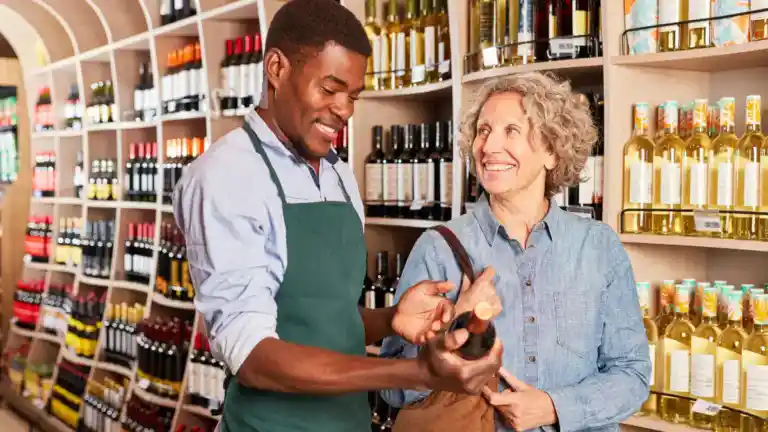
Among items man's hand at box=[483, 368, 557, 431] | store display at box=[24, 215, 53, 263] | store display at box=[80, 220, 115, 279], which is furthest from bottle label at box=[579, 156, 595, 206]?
store display at box=[24, 215, 53, 263]

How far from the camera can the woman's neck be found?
1.77m

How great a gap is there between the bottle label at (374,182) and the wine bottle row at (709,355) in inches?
44.2

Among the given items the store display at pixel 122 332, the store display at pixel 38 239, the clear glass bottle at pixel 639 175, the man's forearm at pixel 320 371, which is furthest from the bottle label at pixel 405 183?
the store display at pixel 38 239

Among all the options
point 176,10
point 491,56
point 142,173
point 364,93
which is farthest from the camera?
point 142,173


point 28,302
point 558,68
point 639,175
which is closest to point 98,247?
point 28,302

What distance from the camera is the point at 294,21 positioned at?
1.40m

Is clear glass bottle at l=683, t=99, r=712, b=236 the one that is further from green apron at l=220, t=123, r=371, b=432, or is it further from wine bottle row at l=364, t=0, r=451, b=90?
green apron at l=220, t=123, r=371, b=432

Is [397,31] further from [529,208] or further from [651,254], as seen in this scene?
[529,208]

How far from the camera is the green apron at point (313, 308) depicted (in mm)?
1426

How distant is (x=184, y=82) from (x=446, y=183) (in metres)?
1.79

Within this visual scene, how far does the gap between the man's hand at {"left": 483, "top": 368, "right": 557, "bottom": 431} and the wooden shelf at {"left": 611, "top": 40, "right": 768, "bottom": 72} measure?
1.02 m

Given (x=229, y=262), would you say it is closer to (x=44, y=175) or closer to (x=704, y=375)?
(x=704, y=375)

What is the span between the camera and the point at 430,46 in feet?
9.55

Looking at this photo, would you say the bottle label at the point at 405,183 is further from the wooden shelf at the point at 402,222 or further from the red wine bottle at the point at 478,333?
the red wine bottle at the point at 478,333
